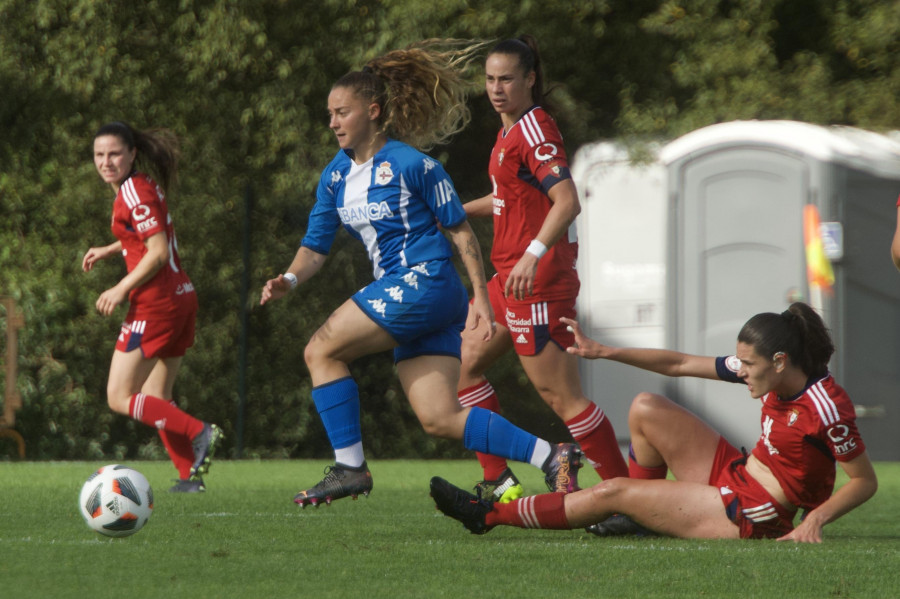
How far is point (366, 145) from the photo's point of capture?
5594 millimetres

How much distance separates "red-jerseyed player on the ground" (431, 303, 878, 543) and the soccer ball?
1.09 meters

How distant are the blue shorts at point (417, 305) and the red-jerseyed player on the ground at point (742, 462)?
2.20 feet

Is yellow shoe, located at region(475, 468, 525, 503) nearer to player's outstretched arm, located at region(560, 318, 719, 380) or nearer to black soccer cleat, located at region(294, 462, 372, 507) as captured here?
black soccer cleat, located at region(294, 462, 372, 507)

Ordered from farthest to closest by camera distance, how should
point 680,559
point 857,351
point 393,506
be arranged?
point 857,351 < point 393,506 < point 680,559

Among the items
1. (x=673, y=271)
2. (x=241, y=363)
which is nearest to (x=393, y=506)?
(x=673, y=271)

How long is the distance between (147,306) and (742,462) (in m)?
3.54

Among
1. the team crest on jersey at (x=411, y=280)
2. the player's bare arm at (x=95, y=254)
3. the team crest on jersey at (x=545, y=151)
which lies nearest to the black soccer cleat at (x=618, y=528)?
the team crest on jersey at (x=411, y=280)

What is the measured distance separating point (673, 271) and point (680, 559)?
6.59 metres

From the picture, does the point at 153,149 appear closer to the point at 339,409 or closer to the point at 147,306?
the point at 147,306

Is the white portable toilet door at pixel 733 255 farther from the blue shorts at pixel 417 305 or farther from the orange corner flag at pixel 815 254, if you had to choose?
the blue shorts at pixel 417 305

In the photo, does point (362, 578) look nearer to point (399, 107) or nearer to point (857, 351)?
point (399, 107)

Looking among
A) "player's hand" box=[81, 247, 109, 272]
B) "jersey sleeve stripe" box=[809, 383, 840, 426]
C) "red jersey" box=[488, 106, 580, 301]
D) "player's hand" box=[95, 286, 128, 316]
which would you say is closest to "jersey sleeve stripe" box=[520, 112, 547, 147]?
"red jersey" box=[488, 106, 580, 301]

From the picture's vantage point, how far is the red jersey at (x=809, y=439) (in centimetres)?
466

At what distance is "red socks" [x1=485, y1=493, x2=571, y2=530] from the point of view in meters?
5.01
